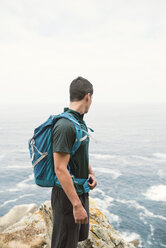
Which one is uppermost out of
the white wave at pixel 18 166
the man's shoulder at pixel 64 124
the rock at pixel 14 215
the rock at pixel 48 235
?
the man's shoulder at pixel 64 124

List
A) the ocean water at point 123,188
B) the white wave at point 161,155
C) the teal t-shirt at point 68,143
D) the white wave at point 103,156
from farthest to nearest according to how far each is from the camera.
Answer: the white wave at point 103,156 → the white wave at point 161,155 → the ocean water at point 123,188 → the teal t-shirt at point 68,143

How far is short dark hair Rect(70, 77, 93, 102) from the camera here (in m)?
3.94

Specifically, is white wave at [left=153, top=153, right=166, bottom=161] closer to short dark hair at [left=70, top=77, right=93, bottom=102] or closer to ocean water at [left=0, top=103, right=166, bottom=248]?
ocean water at [left=0, top=103, right=166, bottom=248]

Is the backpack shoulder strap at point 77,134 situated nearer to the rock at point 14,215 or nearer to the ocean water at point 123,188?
the ocean water at point 123,188

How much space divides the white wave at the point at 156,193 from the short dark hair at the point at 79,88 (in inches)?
1512

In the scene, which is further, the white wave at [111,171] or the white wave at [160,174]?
the white wave at [111,171]

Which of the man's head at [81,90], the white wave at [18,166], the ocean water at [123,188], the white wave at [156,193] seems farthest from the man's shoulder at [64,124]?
the white wave at [18,166]

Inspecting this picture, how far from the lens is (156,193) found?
40.3 meters

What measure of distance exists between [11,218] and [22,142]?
213ft

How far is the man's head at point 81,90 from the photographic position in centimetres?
395

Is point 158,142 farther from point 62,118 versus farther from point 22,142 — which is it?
point 62,118

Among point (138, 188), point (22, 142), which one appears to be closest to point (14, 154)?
point (22, 142)

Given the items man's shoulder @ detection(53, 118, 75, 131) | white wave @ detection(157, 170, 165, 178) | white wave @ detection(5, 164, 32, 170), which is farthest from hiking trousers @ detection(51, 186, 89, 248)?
white wave @ detection(5, 164, 32, 170)

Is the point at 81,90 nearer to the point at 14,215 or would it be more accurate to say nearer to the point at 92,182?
the point at 92,182
